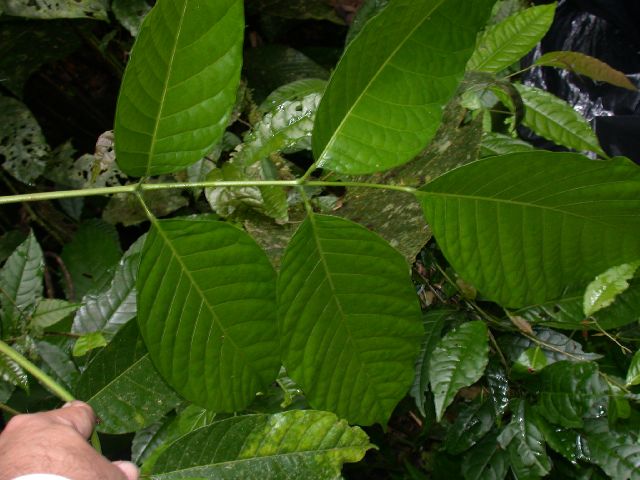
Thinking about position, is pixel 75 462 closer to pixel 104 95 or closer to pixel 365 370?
pixel 365 370

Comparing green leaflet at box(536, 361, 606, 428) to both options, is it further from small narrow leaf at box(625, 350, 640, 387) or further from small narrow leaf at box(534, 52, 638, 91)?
small narrow leaf at box(534, 52, 638, 91)

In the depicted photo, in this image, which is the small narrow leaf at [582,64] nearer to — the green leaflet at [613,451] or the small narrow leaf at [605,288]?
the small narrow leaf at [605,288]

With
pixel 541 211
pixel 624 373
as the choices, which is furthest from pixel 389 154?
pixel 624 373

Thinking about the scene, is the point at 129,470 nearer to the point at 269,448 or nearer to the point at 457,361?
the point at 269,448

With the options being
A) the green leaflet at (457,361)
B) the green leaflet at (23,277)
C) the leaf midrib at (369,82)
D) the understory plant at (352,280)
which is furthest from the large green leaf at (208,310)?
the green leaflet at (23,277)

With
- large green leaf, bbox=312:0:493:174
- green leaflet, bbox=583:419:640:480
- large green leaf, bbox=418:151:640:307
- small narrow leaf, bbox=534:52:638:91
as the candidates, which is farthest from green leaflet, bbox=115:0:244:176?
small narrow leaf, bbox=534:52:638:91

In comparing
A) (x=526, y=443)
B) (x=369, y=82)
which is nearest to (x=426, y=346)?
(x=526, y=443)
